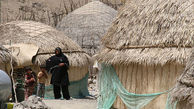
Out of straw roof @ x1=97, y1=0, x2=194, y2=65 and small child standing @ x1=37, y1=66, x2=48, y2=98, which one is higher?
straw roof @ x1=97, y1=0, x2=194, y2=65

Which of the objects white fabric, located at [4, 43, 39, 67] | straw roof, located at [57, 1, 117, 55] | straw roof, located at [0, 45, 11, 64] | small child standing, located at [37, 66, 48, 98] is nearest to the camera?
small child standing, located at [37, 66, 48, 98]

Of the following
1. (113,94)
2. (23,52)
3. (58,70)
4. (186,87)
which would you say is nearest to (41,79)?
(58,70)

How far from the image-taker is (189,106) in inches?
198

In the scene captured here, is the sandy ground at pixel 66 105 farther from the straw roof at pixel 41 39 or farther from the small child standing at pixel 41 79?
the straw roof at pixel 41 39

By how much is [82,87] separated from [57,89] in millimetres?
4194

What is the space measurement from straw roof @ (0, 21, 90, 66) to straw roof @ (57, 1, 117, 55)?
20.2ft

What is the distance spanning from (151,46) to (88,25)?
1445 cm

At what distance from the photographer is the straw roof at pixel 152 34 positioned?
24.6 feet

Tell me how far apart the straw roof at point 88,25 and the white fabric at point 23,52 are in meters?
7.36

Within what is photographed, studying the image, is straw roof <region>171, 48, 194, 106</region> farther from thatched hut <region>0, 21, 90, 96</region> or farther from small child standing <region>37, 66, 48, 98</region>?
thatched hut <region>0, 21, 90, 96</region>

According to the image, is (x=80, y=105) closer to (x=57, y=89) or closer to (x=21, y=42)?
(x=57, y=89)

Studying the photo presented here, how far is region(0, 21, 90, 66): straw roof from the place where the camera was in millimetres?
13734

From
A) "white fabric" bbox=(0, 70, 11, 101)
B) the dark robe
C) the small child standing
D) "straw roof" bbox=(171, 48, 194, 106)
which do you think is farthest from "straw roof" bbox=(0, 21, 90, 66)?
"straw roof" bbox=(171, 48, 194, 106)

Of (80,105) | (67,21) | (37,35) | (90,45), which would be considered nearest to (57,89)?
(80,105)
